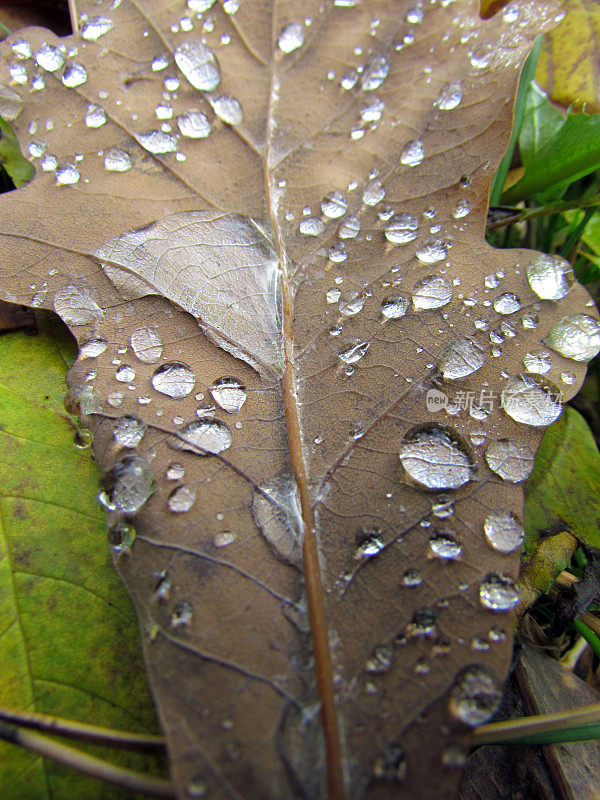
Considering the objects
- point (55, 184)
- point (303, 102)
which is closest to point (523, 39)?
point (303, 102)

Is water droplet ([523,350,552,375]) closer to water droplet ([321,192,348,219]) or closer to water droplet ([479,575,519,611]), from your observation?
water droplet ([479,575,519,611])

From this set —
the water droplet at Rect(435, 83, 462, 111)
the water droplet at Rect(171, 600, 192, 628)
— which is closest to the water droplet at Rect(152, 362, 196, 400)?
the water droplet at Rect(171, 600, 192, 628)

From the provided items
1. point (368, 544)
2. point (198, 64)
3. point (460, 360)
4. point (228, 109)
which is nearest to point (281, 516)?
point (368, 544)

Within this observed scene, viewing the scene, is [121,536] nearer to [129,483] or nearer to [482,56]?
[129,483]

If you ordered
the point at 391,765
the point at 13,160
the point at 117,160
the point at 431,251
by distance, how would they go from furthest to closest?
the point at 13,160, the point at 117,160, the point at 431,251, the point at 391,765

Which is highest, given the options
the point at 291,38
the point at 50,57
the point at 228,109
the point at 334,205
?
the point at 291,38

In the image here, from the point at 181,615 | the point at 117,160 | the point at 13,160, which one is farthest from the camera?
→ the point at 13,160

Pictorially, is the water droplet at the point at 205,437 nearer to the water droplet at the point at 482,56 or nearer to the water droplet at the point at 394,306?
the water droplet at the point at 394,306
